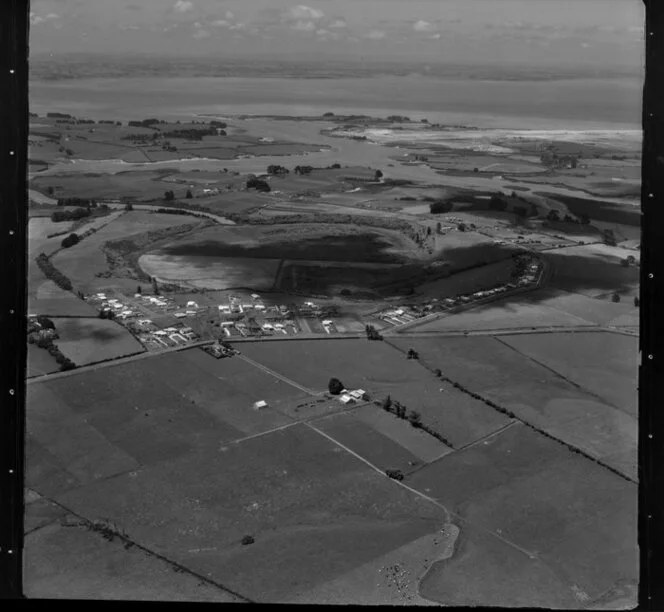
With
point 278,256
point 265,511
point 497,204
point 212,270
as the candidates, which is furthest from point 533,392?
point 497,204

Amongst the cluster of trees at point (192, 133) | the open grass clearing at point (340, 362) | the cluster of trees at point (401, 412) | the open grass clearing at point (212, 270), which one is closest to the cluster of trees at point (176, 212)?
the cluster of trees at point (192, 133)

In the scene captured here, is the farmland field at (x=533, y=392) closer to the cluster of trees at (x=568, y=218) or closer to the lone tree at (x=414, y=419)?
the lone tree at (x=414, y=419)

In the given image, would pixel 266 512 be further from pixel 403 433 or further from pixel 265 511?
pixel 403 433

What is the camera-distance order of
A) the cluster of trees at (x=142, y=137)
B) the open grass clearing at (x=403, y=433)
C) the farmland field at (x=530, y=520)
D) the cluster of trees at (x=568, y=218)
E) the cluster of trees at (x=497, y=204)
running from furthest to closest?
the cluster of trees at (x=142, y=137) → the cluster of trees at (x=497, y=204) → the cluster of trees at (x=568, y=218) → the open grass clearing at (x=403, y=433) → the farmland field at (x=530, y=520)

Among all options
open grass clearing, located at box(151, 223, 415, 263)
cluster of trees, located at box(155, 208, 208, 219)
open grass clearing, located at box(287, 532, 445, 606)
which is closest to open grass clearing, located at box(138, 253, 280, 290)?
open grass clearing, located at box(151, 223, 415, 263)

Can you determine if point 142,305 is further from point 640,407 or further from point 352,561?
point 640,407

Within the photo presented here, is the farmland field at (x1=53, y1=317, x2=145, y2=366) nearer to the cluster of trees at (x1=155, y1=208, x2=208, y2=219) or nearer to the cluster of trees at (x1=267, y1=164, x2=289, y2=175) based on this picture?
the cluster of trees at (x1=155, y1=208, x2=208, y2=219)
